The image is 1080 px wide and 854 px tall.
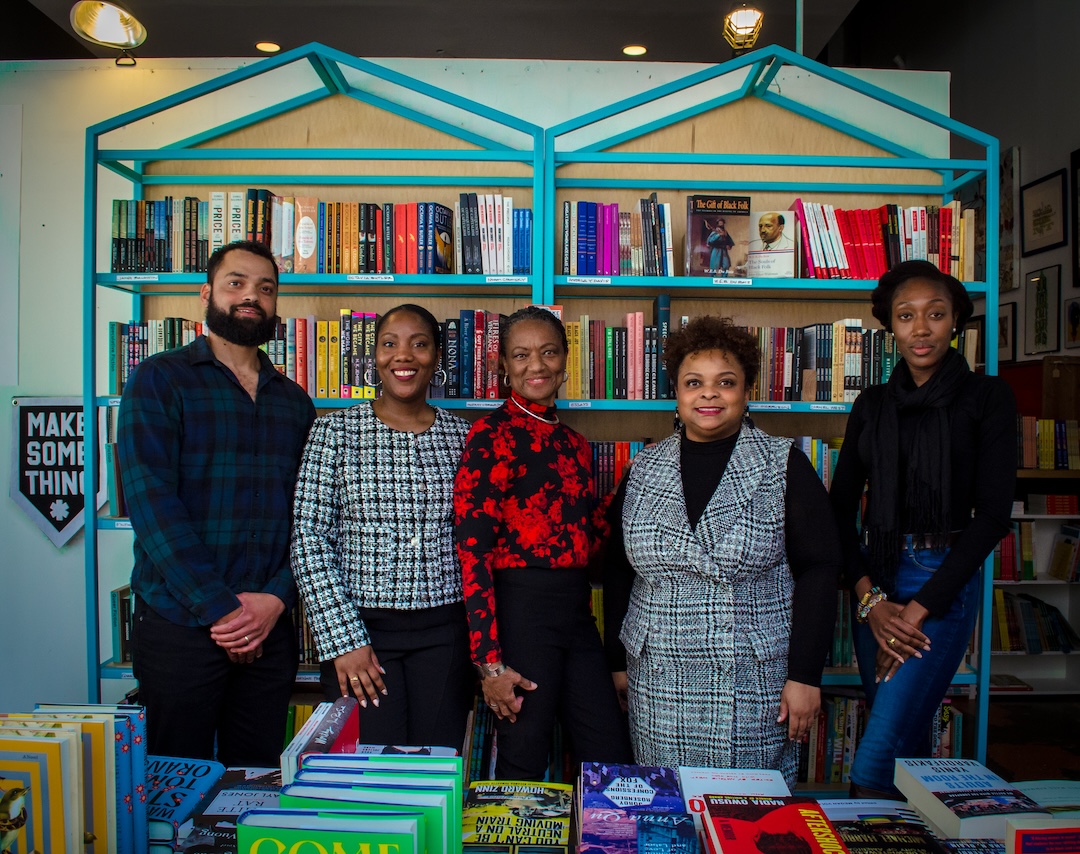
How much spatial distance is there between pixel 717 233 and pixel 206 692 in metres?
2.29

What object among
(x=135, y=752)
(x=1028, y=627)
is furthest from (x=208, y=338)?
(x=1028, y=627)

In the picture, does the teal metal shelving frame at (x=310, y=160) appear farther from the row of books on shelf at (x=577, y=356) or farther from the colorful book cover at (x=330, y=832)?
the colorful book cover at (x=330, y=832)

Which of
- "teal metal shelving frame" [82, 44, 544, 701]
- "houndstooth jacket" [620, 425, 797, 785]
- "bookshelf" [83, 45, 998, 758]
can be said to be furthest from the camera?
"bookshelf" [83, 45, 998, 758]

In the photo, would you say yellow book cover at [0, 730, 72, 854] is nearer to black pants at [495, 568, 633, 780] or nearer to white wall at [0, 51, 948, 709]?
black pants at [495, 568, 633, 780]

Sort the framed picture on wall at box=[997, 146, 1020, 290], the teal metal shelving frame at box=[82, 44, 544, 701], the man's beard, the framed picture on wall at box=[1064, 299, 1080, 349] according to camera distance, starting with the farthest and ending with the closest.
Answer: the framed picture on wall at box=[997, 146, 1020, 290] < the framed picture on wall at box=[1064, 299, 1080, 349] < the teal metal shelving frame at box=[82, 44, 544, 701] < the man's beard

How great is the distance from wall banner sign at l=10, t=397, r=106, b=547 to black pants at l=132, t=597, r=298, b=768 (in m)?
1.71

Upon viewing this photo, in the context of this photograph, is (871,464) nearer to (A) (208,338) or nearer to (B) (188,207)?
(A) (208,338)

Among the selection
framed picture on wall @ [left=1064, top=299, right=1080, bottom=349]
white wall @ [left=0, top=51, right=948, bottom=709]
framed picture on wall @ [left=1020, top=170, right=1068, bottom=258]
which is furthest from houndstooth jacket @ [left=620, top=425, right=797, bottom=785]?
framed picture on wall @ [left=1020, top=170, right=1068, bottom=258]

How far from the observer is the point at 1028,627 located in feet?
13.5

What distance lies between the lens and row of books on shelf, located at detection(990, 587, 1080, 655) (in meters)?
4.10

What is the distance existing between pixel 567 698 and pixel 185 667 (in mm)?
976

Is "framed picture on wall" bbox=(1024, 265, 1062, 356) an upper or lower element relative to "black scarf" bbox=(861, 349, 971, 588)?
upper

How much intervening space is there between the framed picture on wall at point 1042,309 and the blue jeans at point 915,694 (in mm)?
3484

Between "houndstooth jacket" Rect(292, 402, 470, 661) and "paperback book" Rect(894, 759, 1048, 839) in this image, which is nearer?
"paperback book" Rect(894, 759, 1048, 839)
